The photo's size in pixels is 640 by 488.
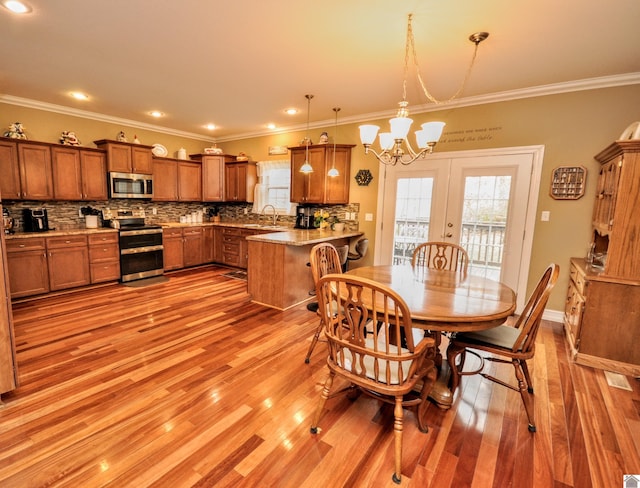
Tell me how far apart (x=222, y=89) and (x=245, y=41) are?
1293 millimetres

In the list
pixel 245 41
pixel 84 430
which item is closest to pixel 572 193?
pixel 245 41

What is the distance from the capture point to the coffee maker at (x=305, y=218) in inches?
215

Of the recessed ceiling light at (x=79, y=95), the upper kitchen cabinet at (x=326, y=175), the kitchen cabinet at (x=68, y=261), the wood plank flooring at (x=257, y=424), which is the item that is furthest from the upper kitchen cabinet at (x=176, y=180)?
the wood plank flooring at (x=257, y=424)

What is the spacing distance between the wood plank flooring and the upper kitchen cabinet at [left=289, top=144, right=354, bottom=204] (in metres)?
2.63

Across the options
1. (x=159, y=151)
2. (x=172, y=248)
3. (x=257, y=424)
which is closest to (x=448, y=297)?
(x=257, y=424)

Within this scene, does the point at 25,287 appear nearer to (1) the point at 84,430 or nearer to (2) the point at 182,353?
(2) the point at 182,353

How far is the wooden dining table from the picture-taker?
1673 millimetres

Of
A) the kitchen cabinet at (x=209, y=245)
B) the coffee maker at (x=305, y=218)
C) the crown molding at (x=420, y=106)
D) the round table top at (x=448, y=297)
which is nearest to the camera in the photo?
the round table top at (x=448, y=297)

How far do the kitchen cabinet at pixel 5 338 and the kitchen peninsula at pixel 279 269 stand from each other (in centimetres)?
224

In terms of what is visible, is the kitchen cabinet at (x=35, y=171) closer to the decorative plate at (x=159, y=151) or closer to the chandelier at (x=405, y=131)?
the decorative plate at (x=159, y=151)

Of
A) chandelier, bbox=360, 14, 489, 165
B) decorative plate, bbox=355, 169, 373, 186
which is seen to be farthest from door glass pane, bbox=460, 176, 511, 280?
chandelier, bbox=360, 14, 489, 165

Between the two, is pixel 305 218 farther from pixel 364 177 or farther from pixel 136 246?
pixel 136 246

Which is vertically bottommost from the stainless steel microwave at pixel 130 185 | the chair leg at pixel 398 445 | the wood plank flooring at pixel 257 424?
the wood plank flooring at pixel 257 424

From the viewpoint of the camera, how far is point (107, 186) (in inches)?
192
